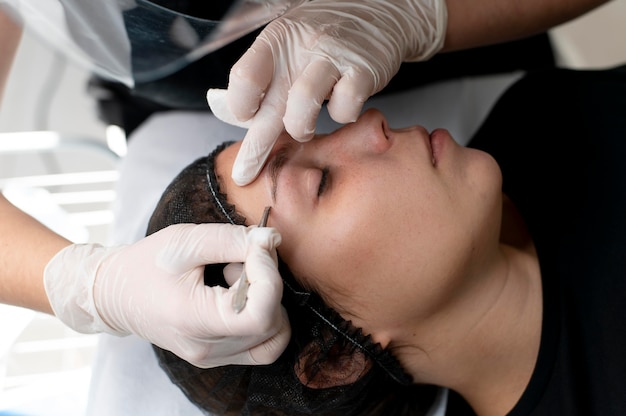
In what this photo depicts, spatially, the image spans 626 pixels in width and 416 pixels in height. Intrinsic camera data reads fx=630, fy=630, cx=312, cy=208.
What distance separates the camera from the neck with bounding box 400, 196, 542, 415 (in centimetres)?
109

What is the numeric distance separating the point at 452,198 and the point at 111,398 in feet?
2.69

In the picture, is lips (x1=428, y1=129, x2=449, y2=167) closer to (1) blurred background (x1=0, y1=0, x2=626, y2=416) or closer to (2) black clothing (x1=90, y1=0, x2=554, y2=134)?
(2) black clothing (x1=90, y1=0, x2=554, y2=134)

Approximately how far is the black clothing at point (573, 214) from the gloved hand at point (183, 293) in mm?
519

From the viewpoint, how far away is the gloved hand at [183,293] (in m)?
0.87

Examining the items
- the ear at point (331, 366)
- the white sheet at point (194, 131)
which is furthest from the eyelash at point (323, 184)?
the white sheet at point (194, 131)

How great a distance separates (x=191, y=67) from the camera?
1361 millimetres

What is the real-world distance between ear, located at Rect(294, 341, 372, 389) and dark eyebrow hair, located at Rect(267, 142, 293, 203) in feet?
0.88

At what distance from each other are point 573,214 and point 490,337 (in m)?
0.34

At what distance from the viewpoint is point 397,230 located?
977 mm

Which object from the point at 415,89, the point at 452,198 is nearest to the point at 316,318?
the point at 452,198

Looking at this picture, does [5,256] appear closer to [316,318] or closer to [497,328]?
[316,318]

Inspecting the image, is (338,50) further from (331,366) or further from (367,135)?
(331,366)

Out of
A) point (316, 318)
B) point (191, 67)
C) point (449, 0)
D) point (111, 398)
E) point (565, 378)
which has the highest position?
point (449, 0)

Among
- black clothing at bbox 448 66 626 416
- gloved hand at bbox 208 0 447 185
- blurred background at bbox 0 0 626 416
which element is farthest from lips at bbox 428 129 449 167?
blurred background at bbox 0 0 626 416
